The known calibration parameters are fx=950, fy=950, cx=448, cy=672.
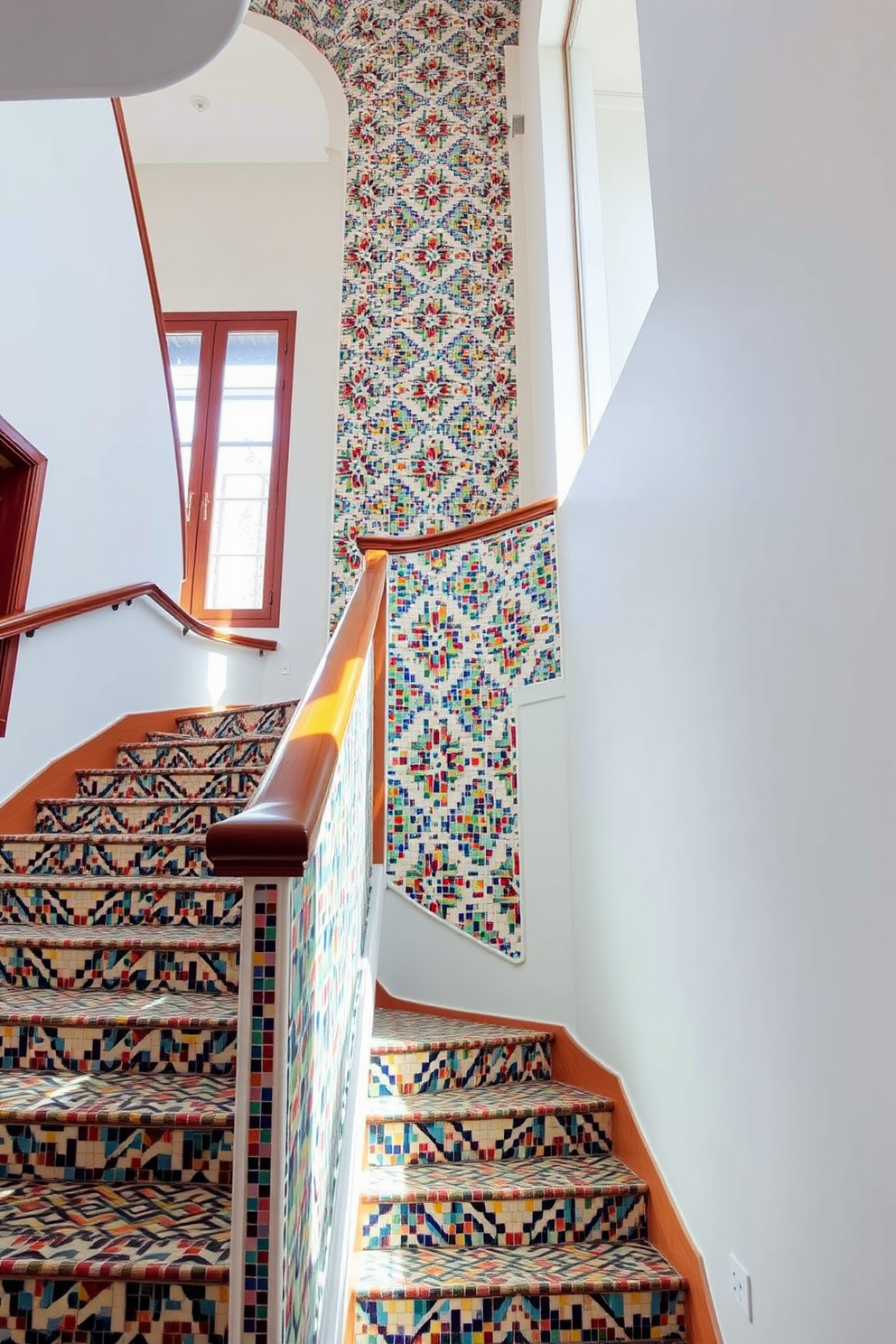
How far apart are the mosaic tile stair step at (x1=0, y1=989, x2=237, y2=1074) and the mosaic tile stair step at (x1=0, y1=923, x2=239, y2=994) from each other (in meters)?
0.25

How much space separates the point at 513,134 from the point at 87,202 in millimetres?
2838

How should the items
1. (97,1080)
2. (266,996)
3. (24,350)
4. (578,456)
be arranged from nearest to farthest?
(266,996), (97,1080), (24,350), (578,456)

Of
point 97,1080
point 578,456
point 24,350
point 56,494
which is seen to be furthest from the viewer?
point 578,456

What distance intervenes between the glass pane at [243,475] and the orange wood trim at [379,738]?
6.82 ft

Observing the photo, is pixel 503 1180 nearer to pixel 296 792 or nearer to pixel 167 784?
pixel 296 792

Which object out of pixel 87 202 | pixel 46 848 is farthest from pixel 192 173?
pixel 46 848

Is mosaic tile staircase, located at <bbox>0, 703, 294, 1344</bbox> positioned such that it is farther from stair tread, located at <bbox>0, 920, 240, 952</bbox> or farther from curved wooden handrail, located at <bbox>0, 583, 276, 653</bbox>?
curved wooden handrail, located at <bbox>0, 583, 276, 653</bbox>

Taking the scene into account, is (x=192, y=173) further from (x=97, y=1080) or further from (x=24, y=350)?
(x=97, y=1080)

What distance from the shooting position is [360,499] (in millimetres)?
5523

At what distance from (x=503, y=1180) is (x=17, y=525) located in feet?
9.39

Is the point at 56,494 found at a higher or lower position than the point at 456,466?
lower

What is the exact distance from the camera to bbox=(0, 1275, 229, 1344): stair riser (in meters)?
1.65

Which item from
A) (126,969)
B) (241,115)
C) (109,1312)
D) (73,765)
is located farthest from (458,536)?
(241,115)

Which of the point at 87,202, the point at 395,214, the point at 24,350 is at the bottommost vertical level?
the point at 24,350
